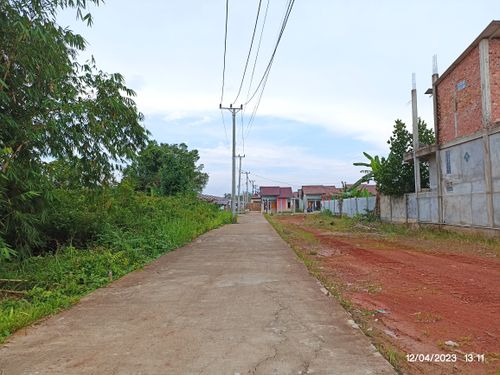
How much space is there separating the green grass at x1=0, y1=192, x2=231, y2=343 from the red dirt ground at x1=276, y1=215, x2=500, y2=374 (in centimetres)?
436

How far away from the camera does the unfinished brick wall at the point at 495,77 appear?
13938 millimetres

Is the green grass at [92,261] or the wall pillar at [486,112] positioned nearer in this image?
the green grass at [92,261]

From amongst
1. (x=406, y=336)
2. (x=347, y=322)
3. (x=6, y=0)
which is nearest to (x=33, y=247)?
(x=6, y=0)

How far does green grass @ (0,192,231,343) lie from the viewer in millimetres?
5633

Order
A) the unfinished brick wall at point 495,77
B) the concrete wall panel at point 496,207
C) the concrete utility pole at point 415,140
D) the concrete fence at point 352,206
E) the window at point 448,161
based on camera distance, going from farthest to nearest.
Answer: the concrete fence at point 352,206 < the concrete utility pole at point 415,140 < the window at point 448,161 < the unfinished brick wall at point 495,77 < the concrete wall panel at point 496,207

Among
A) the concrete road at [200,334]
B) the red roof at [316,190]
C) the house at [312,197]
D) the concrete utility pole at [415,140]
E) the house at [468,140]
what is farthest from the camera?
the red roof at [316,190]

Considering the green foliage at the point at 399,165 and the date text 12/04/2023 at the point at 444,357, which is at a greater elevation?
the green foliage at the point at 399,165

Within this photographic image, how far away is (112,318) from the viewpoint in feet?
16.5

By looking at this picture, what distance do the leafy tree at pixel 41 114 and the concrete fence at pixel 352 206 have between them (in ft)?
73.5

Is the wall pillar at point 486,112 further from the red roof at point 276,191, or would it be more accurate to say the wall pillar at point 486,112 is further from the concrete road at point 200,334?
the red roof at point 276,191

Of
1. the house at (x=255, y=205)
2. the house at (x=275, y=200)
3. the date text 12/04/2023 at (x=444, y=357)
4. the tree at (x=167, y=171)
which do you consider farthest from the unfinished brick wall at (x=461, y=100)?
the house at (x=255, y=205)

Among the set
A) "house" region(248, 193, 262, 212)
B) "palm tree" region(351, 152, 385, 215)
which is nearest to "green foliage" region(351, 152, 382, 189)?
"palm tree" region(351, 152, 385, 215)

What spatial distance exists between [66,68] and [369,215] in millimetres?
23145

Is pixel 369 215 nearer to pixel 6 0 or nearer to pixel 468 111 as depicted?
pixel 468 111
